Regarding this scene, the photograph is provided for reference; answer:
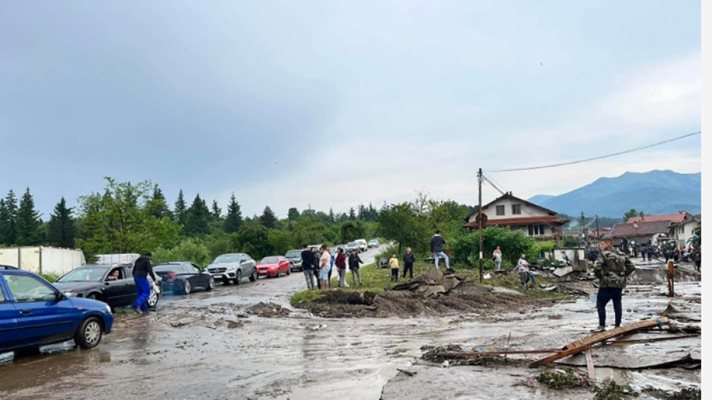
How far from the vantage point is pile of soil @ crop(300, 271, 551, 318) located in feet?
55.8

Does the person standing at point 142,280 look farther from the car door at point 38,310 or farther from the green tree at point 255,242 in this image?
the green tree at point 255,242

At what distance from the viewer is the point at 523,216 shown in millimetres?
70375

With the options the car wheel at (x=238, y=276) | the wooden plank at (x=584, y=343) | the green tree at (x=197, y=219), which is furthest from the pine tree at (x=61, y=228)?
the wooden plank at (x=584, y=343)

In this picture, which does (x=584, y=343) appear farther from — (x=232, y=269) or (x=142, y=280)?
(x=232, y=269)

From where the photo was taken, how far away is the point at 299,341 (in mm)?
11734

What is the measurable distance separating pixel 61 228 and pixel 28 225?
4.93m

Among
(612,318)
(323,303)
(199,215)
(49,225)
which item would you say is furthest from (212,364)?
(199,215)

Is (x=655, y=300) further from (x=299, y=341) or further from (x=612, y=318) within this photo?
(x=299, y=341)

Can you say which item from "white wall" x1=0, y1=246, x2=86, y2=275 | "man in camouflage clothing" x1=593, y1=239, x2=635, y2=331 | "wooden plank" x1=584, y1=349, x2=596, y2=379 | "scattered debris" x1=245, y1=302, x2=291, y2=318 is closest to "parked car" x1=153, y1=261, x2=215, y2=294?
"scattered debris" x1=245, y1=302, x2=291, y2=318

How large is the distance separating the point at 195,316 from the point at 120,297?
2421mm

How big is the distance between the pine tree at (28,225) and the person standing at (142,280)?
275ft

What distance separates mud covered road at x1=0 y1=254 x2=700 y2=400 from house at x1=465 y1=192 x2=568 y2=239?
170 ft

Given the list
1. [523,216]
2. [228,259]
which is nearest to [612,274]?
[228,259]

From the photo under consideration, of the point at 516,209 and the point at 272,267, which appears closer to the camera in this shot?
the point at 272,267
